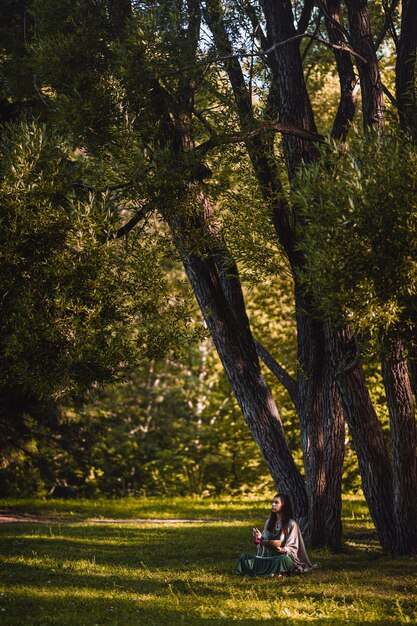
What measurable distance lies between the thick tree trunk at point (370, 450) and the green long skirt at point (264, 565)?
6.68 feet

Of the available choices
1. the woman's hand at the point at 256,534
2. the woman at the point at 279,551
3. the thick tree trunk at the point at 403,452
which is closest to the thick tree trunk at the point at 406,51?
the thick tree trunk at the point at 403,452

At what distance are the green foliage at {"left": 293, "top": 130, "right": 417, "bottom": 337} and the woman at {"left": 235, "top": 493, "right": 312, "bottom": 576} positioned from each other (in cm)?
378

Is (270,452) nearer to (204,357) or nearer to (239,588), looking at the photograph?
(239,588)

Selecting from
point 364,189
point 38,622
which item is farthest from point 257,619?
point 364,189

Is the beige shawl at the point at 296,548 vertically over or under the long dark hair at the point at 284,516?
under

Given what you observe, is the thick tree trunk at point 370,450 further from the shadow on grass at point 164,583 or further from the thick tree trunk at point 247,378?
the thick tree trunk at point 247,378

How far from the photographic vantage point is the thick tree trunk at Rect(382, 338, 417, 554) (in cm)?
1164

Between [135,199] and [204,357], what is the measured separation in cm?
1551

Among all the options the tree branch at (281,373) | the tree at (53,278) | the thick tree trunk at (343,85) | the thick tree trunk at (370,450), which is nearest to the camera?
the tree at (53,278)

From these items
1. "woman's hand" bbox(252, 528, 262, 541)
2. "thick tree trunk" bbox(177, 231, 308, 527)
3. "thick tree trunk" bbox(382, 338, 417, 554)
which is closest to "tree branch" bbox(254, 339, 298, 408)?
"thick tree trunk" bbox(177, 231, 308, 527)

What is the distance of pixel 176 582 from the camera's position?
10.5 metres

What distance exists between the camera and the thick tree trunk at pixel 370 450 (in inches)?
471

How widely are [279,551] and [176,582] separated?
143 centimetres

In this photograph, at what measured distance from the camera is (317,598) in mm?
9289
